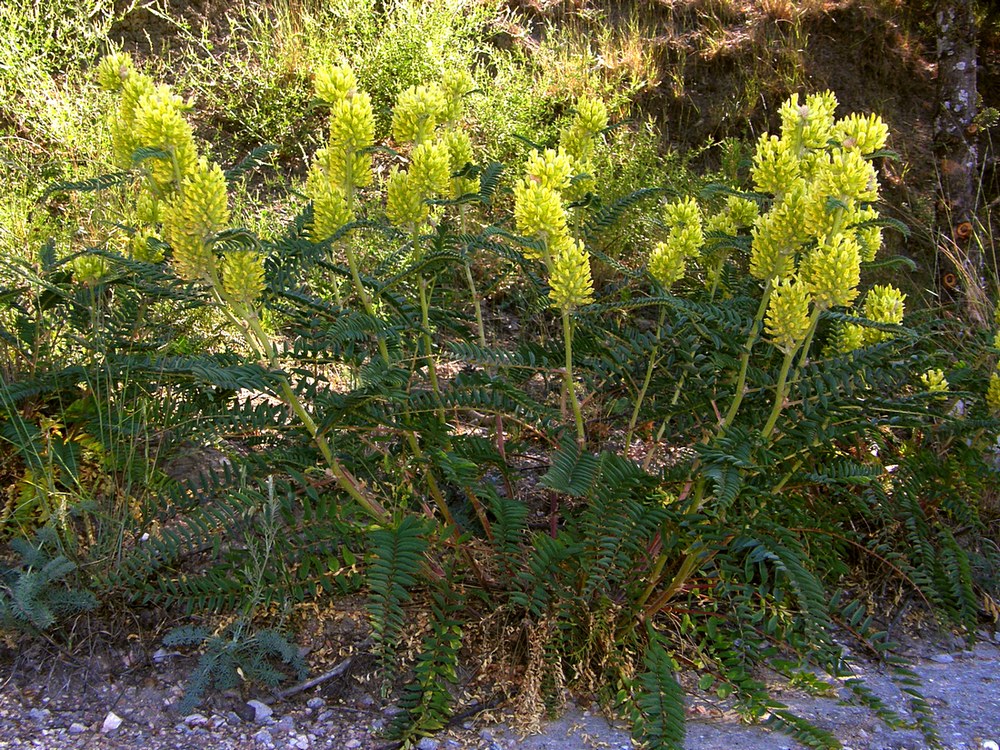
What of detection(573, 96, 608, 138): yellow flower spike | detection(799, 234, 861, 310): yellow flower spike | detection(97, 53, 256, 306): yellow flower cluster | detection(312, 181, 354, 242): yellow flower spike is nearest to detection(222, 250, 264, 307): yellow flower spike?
detection(97, 53, 256, 306): yellow flower cluster

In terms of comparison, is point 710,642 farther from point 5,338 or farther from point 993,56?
point 993,56

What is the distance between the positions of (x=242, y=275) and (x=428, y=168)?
50 centimetres

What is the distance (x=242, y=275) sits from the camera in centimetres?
185

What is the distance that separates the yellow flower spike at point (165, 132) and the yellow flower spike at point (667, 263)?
1126 millimetres

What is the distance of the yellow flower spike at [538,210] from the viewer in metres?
1.86

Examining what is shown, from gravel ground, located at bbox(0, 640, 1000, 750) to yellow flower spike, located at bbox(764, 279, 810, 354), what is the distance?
2.90ft

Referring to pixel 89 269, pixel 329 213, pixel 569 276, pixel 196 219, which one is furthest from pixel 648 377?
pixel 89 269

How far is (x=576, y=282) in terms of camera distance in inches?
73.7

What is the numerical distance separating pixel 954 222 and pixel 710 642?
340 centimetres

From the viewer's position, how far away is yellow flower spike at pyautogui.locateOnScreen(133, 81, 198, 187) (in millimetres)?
1772

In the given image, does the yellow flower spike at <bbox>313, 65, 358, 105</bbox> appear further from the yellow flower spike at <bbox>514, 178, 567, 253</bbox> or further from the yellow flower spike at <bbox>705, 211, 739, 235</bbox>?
the yellow flower spike at <bbox>705, 211, 739, 235</bbox>

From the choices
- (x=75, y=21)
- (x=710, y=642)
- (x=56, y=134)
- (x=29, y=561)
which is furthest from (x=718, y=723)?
(x=75, y=21)

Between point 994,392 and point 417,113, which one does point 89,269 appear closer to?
point 417,113

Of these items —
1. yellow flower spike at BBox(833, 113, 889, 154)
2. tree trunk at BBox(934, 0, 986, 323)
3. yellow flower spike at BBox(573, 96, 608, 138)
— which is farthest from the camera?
tree trunk at BBox(934, 0, 986, 323)
